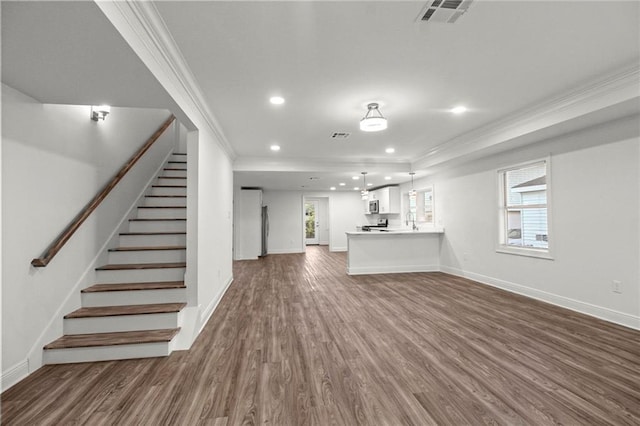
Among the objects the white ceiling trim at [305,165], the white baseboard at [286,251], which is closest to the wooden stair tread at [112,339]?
the white ceiling trim at [305,165]

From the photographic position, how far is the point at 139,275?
3.20 meters

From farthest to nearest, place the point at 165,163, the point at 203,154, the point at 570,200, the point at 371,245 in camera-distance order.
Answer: the point at 371,245, the point at 165,163, the point at 570,200, the point at 203,154

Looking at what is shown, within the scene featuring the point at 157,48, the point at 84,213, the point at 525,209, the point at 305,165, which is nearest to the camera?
the point at 157,48

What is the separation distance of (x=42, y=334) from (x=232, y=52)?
280 cm

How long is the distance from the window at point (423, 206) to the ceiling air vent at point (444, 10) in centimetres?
560

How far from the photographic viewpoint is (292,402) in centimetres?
191

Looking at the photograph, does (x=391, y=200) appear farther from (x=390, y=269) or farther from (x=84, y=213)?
(x=84, y=213)

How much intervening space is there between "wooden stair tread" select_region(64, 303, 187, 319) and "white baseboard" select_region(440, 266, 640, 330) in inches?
190

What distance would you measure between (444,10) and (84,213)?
349 cm

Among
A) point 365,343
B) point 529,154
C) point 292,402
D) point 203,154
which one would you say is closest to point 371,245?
point 529,154

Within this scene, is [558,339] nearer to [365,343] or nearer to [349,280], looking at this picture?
[365,343]

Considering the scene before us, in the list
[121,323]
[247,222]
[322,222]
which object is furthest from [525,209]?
[322,222]

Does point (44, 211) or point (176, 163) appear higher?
point (176, 163)

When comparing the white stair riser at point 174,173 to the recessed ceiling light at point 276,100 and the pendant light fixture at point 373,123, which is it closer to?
the recessed ceiling light at point 276,100
